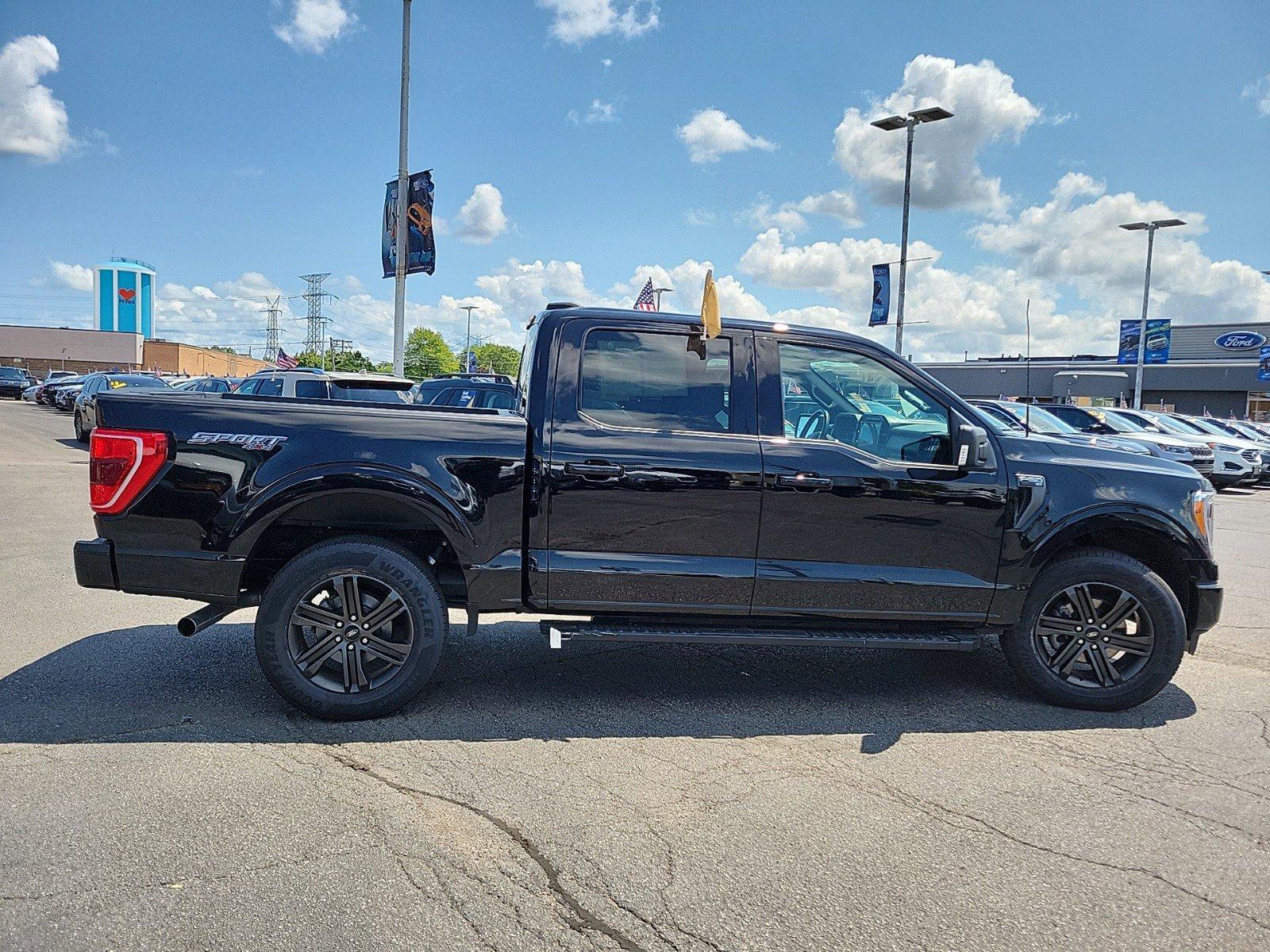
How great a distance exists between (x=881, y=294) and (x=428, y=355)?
138672 mm

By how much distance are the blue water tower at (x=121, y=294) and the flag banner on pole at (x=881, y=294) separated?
157 metres

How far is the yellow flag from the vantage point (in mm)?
4496

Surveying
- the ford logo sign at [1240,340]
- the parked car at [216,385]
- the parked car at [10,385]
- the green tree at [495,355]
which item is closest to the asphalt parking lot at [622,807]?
the parked car at [216,385]

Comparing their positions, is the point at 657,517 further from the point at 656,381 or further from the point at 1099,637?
the point at 1099,637

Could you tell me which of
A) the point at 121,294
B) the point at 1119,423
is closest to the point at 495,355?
the point at 121,294

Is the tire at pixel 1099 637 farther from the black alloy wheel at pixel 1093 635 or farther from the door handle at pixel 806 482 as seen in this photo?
the door handle at pixel 806 482

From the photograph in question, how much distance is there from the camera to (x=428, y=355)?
511ft

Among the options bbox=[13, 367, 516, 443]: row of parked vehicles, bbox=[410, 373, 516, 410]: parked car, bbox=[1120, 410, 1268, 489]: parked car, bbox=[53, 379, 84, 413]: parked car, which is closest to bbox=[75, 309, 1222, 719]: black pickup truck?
bbox=[13, 367, 516, 443]: row of parked vehicles

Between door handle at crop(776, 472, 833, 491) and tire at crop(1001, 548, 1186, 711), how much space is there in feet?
4.28

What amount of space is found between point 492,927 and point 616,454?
2271 millimetres

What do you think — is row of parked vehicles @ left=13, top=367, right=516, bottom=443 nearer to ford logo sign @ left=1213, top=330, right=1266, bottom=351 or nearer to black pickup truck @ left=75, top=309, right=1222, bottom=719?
black pickup truck @ left=75, top=309, right=1222, bottom=719

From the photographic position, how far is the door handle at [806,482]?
4.50 metres

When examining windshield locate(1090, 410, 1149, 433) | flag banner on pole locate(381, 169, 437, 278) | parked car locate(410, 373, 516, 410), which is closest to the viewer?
parked car locate(410, 373, 516, 410)

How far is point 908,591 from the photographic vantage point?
→ 4660mm
